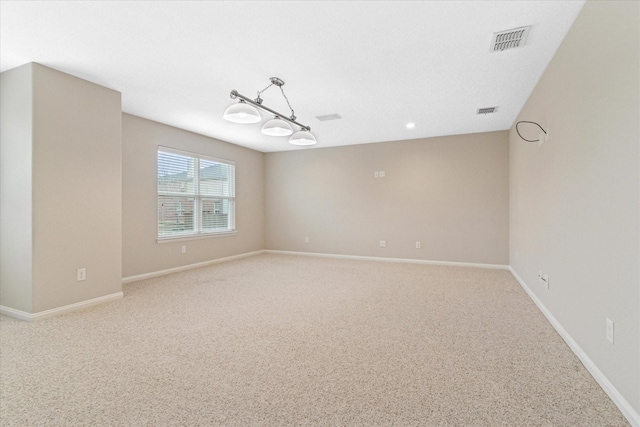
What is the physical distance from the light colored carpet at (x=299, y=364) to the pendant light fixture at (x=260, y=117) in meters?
1.97

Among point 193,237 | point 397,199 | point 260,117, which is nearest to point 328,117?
point 260,117

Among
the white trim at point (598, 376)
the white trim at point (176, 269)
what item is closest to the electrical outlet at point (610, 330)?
the white trim at point (598, 376)

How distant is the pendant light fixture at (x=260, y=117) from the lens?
2.87 metres

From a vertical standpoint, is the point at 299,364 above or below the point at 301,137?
below

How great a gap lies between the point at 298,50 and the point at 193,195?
12.3ft

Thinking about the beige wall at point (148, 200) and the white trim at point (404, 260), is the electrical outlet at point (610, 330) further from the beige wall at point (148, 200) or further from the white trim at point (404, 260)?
the beige wall at point (148, 200)

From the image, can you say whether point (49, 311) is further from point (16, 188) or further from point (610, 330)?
point (610, 330)

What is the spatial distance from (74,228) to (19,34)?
6.01ft

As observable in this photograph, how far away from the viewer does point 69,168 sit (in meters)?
3.26

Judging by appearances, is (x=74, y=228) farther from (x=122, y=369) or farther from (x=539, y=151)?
(x=539, y=151)

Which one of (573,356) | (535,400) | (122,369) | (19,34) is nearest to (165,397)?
(122,369)

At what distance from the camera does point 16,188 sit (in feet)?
10.1

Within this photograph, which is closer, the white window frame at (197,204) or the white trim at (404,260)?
the white window frame at (197,204)

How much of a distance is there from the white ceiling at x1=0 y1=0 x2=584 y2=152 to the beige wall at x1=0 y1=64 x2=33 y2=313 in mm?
276
